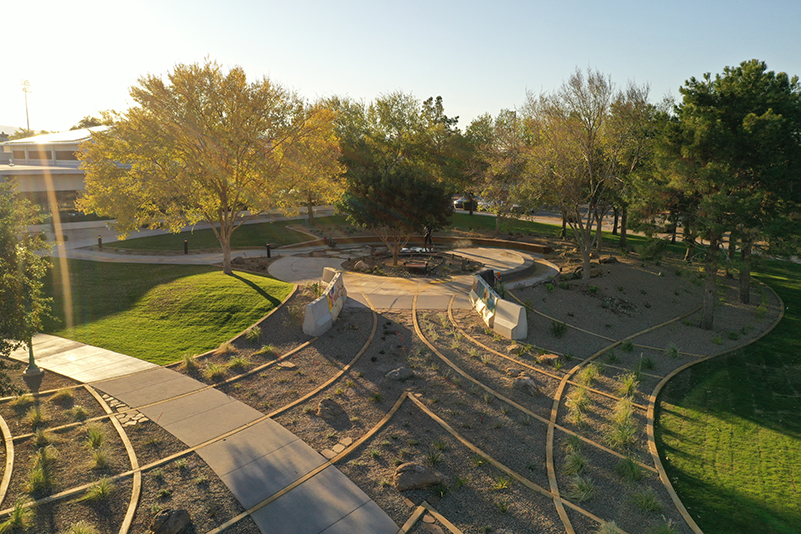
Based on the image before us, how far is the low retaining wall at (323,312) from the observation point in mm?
15281

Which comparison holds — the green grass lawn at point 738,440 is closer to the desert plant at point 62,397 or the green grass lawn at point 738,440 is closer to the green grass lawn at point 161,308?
the green grass lawn at point 161,308

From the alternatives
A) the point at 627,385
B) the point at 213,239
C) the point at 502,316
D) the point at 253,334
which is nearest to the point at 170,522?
the point at 253,334

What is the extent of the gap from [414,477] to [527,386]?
16.2ft

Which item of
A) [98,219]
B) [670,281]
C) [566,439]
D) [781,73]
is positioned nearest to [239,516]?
[566,439]

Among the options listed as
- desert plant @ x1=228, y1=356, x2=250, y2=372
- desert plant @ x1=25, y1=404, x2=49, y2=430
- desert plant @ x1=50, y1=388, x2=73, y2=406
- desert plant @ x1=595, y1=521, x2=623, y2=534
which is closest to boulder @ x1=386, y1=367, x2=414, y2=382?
desert plant @ x1=228, y1=356, x2=250, y2=372

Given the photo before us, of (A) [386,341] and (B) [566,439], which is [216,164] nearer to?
(A) [386,341]

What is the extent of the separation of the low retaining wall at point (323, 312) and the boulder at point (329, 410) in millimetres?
4376

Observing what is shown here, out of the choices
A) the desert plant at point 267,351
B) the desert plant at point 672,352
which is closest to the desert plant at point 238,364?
the desert plant at point 267,351

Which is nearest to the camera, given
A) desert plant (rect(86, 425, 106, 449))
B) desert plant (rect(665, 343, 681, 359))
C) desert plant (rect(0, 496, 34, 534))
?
desert plant (rect(0, 496, 34, 534))

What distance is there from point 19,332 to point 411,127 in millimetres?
36800

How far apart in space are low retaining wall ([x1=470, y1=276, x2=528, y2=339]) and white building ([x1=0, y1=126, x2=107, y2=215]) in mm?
32756

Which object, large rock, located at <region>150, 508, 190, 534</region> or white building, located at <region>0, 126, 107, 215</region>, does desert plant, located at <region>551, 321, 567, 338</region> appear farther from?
white building, located at <region>0, 126, 107, 215</region>

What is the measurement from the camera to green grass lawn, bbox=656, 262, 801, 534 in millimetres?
8531

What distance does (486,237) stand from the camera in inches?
1478
